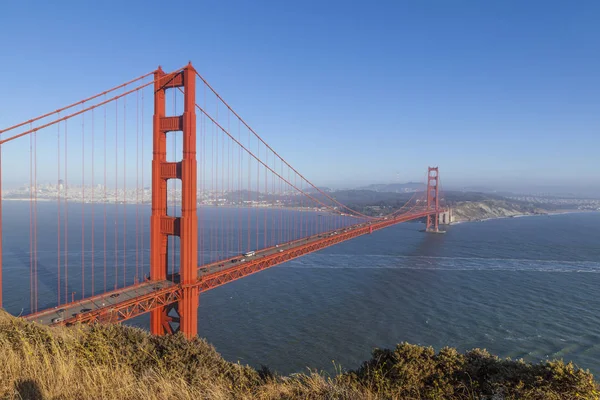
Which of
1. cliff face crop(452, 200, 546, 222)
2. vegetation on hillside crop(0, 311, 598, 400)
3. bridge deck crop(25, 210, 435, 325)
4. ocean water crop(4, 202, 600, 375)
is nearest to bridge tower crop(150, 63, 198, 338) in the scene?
bridge deck crop(25, 210, 435, 325)

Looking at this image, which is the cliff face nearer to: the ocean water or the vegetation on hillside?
the ocean water

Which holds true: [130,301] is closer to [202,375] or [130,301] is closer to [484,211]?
[202,375]

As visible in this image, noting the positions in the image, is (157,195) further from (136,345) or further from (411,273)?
(411,273)

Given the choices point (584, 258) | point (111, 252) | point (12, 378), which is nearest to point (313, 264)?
point (111, 252)

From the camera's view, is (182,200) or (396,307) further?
(396,307)

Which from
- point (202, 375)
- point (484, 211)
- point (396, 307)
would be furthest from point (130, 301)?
point (484, 211)

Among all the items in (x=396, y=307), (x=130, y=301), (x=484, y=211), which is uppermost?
(x=130, y=301)

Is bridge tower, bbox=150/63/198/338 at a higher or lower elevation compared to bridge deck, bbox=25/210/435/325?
higher
